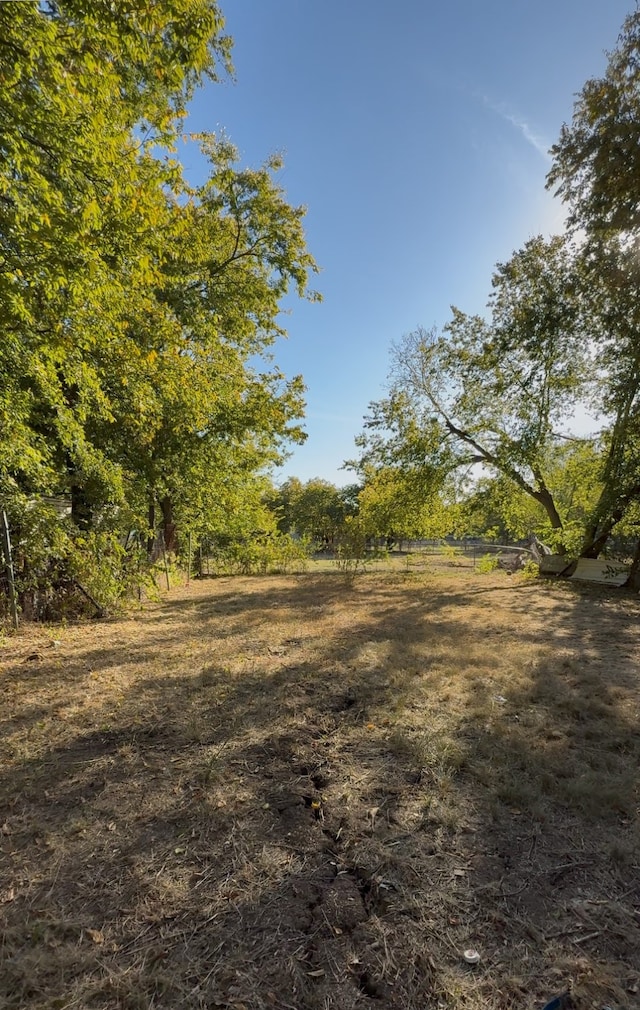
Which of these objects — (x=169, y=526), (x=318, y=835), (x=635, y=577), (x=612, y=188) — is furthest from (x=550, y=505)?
(x=318, y=835)

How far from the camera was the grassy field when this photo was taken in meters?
1.41

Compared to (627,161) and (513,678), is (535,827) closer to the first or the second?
(513,678)

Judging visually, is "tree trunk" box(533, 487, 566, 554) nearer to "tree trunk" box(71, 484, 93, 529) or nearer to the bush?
the bush

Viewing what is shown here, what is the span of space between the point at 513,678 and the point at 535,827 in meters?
2.20

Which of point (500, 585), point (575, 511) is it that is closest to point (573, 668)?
point (500, 585)

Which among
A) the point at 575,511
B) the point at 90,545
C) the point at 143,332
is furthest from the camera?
the point at 575,511

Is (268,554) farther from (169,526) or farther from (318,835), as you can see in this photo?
(318,835)

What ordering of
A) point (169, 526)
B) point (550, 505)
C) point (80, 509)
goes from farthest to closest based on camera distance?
1. point (550, 505)
2. point (169, 526)
3. point (80, 509)

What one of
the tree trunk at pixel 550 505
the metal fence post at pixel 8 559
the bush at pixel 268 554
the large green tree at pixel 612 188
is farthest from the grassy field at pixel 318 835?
the bush at pixel 268 554

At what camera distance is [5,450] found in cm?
439

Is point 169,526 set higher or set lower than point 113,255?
lower

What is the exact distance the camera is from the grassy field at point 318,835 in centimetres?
141

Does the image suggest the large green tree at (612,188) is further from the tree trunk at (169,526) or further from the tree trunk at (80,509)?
the tree trunk at (169,526)

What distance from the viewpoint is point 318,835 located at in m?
2.05
